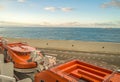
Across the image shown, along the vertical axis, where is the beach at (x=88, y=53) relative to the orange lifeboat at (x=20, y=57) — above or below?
below

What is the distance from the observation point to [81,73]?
903 cm

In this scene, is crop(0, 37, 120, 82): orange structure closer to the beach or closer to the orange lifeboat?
the orange lifeboat

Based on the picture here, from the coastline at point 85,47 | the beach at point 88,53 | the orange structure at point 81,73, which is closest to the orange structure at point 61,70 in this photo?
the orange structure at point 81,73

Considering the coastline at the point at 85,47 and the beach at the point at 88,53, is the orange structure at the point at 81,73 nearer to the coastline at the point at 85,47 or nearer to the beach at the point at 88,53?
the beach at the point at 88,53

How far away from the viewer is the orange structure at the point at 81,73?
787 centimetres

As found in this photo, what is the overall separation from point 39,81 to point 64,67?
1.44 metres

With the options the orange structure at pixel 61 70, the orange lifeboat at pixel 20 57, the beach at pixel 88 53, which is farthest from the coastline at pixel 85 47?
the orange structure at pixel 61 70

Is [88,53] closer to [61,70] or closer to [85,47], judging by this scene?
[85,47]

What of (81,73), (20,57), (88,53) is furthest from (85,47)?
(81,73)

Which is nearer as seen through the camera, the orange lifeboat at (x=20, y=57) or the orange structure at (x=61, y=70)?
the orange structure at (x=61, y=70)

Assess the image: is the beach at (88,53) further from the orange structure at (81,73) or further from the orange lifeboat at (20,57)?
the orange structure at (81,73)

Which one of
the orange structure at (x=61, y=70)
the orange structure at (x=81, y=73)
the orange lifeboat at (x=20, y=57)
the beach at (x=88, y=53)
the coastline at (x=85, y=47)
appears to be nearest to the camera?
the orange structure at (x=81, y=73)

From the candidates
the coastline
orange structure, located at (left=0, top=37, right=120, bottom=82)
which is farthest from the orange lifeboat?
the coastline

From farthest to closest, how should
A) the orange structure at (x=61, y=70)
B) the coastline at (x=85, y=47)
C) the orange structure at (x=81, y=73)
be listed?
the coastline at (x=85, y=47)
the orange structure at (x=61, y=70)
the orange structure at (x=81, y=73)
